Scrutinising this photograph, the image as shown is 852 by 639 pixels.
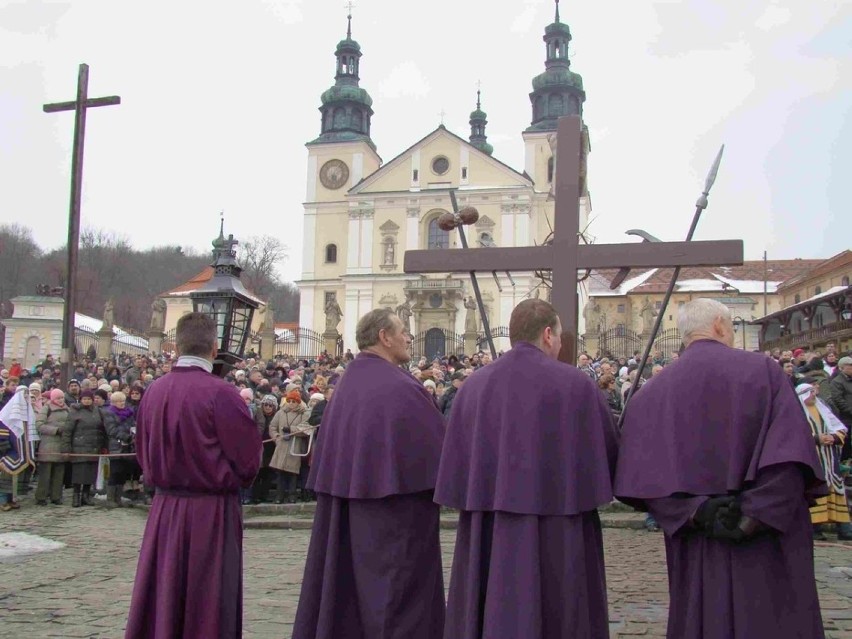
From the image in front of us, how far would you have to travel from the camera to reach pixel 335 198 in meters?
50.0

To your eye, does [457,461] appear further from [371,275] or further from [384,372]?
[371,275]

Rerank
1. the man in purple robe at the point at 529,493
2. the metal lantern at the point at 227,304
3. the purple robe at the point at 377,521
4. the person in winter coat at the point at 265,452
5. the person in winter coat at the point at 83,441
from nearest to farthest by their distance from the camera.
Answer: the man in purple robe at the point at 529,493, the purple robe at the point at 377,521, the metal lantern at the point at 227,304, the person in winter coat at the point at 265,452, the person in winter coat at the point at 83,441

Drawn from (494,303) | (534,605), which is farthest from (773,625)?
(494,303)

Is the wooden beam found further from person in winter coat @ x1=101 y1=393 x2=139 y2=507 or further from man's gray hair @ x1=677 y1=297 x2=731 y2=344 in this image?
person in winter coat @ x1=101 y1=393 x2=139 y2=507

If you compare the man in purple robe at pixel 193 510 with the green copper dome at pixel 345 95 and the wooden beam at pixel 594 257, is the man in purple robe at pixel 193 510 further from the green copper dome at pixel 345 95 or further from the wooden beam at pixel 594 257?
the green copper dome at pixel 345 95

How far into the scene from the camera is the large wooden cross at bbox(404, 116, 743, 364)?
4.55m

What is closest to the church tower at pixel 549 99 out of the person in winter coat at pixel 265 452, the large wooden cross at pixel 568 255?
the person in winter coat at pixel 265 452

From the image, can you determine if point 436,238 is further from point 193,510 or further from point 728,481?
point 728,481

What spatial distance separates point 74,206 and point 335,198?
37671 millimetres

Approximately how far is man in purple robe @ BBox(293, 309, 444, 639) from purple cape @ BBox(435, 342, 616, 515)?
41 cm

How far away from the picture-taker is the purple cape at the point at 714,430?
3.32 metres

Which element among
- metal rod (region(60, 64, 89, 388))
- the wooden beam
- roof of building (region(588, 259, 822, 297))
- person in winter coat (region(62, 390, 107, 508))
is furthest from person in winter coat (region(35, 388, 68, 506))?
roof of building (region(588, 259, 822, 297))

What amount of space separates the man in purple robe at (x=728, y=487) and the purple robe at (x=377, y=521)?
1099mm

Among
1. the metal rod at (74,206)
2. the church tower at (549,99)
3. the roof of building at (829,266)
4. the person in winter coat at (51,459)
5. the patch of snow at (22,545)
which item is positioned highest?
the church tower at (549,99)
